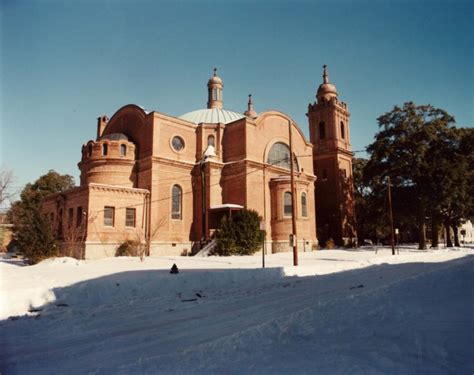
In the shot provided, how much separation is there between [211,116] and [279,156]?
8.87m

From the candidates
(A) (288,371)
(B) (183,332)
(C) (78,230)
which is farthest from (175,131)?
(A) (288,371)

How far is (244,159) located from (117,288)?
20.7 meters

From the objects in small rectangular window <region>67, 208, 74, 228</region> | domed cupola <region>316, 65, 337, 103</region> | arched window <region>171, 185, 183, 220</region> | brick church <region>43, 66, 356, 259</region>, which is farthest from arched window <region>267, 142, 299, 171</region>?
small rectangular window <region>67, 208, 74, 228</region>

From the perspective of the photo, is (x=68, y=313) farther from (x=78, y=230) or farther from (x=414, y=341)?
(x=78, y=230)

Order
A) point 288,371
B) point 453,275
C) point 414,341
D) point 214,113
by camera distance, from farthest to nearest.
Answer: point 214,113 → point 453,275 → point 414,341 → point 288,371

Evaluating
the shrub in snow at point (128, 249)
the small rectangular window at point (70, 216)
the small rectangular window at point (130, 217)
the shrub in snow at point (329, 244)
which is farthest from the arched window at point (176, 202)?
the shrub in snow at point (329, 244)

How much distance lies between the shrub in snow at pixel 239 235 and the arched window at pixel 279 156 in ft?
28.2

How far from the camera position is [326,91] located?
1719 inches

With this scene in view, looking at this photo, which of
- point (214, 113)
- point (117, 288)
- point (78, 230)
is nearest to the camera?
point (117, 288)

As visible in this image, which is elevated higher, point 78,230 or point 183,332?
point 78,230

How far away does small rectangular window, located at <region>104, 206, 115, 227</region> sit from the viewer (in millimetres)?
25297

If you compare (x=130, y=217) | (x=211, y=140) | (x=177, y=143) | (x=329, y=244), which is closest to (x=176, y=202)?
(x=130, y=217)

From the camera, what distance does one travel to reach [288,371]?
173 inches

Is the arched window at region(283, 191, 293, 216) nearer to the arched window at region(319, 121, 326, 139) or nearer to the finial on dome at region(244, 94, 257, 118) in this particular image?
the arched window at region(319, 121, 326, 139)
